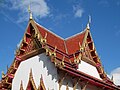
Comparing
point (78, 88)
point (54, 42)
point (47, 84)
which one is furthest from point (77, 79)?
point (54, 42)

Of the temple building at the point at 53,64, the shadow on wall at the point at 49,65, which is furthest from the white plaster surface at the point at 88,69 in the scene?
the shadow on wall at the point at 49,65

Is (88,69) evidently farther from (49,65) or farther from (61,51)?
(49,65)

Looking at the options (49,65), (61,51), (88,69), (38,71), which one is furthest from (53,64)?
(88,69)

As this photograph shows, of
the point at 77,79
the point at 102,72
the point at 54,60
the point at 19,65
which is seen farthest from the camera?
the point at 102,72

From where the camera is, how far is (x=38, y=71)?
14.7 meters

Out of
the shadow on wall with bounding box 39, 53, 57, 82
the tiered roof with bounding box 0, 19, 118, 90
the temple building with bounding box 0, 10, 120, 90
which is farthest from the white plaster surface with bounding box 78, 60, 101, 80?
the shadow on wall with bounding box 39, 53, 57, 82

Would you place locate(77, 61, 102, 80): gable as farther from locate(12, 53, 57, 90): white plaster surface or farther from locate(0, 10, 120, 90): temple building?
locate(12, 53, 57, 90): white plaster surface

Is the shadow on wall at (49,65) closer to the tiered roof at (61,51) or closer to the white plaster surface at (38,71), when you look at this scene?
the white plaster surface at (38,71)

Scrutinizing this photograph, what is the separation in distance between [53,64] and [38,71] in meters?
0.99

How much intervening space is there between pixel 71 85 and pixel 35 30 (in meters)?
3.47

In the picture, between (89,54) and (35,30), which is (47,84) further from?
(89,54)

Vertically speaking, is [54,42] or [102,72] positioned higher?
[54,42]

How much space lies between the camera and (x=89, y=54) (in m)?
17.7

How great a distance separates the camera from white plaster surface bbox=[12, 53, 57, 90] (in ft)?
45.8
